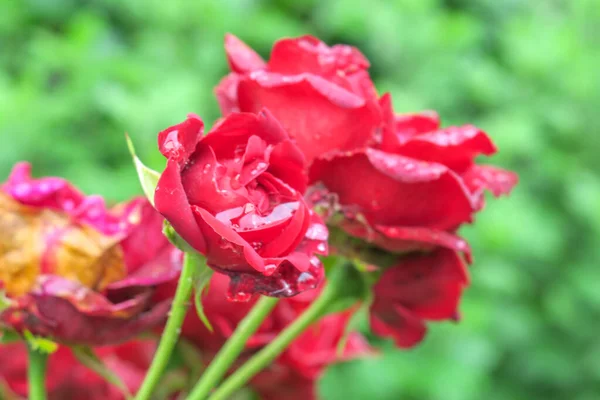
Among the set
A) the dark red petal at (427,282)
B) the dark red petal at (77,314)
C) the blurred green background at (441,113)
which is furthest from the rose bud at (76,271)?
the blurred green background at (441,113)

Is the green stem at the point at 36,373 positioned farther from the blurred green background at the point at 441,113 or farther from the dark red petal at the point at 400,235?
the blurred green background at the point at 441,113

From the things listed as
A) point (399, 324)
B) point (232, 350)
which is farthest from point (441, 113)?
point (232, 350)

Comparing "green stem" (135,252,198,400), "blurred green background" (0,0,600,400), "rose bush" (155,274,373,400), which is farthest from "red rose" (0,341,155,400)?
"blurred green background" (0,0,600,400)

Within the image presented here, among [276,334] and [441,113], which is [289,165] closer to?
[276,334]

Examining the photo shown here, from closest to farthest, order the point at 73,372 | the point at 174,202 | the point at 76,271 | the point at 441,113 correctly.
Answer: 1. the point at 174,202
2. the point at 76,271
3. the point at 73,372
4. the point at 441,113

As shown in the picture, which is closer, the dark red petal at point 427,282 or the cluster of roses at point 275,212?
the cluster of roses at point 275,212

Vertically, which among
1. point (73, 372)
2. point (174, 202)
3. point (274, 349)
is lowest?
point (73, 372)

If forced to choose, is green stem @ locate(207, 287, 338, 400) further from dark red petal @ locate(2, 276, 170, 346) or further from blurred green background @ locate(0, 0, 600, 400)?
blurred green background @ locate(0, 0, 600, 400)

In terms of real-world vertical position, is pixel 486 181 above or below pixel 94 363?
above
